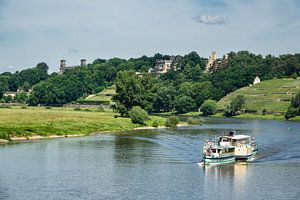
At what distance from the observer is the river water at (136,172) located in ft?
192

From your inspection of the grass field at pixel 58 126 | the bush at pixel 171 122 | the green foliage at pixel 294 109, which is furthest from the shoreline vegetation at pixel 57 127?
the green foliage at pixel 294 109

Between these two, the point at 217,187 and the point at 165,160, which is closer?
the point at 217,187

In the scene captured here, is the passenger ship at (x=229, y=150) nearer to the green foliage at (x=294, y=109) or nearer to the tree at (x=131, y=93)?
the tree at (x=131, y=93)

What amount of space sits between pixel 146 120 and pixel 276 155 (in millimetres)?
62936

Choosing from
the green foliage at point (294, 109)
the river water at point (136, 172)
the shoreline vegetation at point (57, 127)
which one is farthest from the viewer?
the green foliage at point (294, 109)

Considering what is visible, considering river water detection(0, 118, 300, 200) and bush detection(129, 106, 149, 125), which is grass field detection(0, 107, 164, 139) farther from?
river water detection(0, 118, 300, 200)

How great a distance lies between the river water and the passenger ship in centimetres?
167

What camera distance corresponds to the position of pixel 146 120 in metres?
150

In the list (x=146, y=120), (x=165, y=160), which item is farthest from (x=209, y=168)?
(x=146, y=120)

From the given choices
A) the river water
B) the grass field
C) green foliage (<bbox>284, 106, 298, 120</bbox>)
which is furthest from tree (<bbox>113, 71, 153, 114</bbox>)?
green foliage (<bbox>284, 106, 298, 120</bbox>)

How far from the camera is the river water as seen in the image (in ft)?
192

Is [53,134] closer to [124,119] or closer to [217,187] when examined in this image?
[124,119]

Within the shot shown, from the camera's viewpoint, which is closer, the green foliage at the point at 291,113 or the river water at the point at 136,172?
the river water at the point at 136,172

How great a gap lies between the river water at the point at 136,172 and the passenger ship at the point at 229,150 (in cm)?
167
